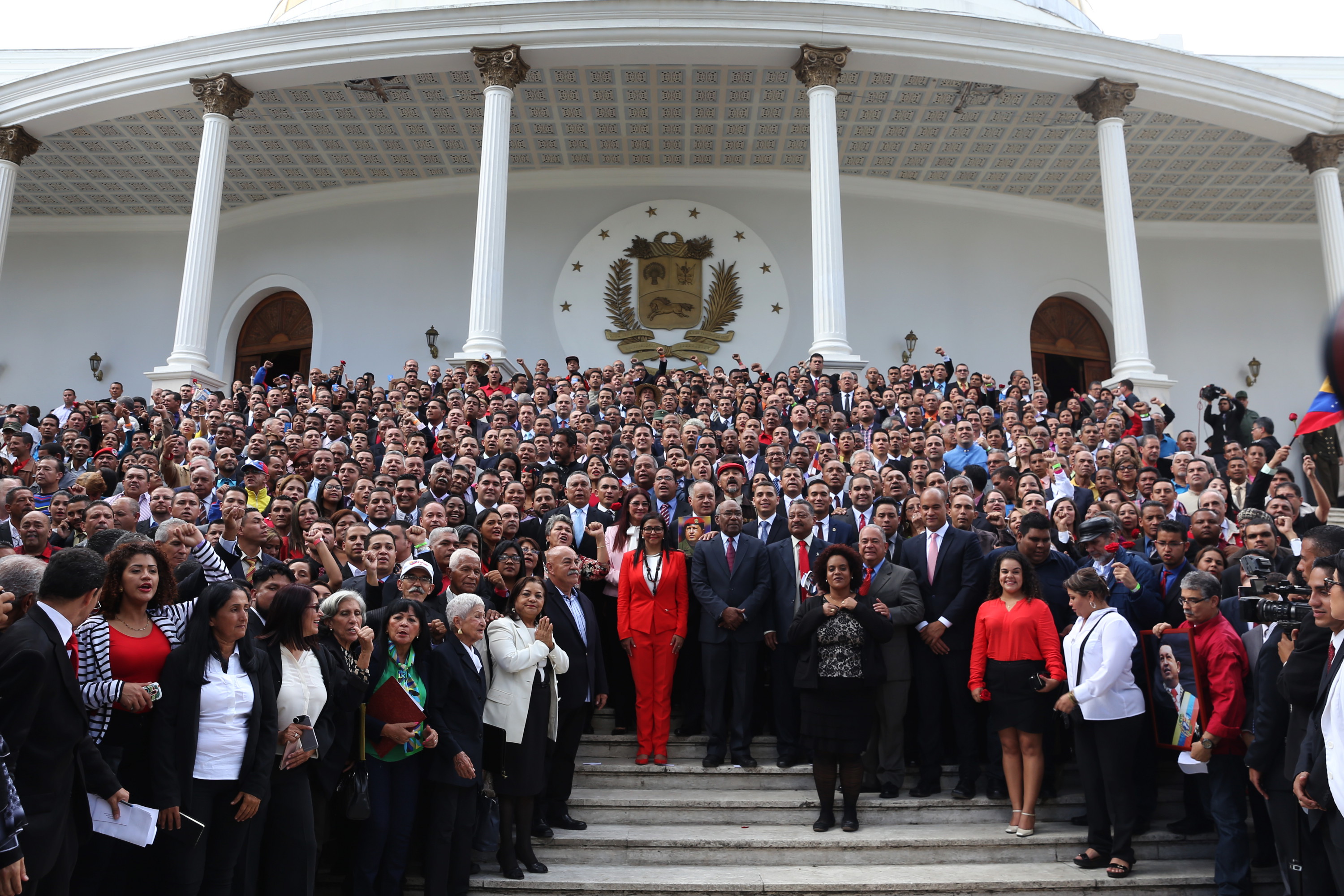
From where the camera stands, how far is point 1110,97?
46.2 ft

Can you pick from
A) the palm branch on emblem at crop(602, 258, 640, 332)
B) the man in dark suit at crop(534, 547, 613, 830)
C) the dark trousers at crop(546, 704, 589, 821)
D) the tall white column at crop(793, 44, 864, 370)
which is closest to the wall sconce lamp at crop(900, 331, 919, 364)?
the tall white column at crop(793, 44, 864, 370)

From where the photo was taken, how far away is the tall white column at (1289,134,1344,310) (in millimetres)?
15117

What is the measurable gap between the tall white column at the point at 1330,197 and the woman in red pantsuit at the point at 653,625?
13661 mm

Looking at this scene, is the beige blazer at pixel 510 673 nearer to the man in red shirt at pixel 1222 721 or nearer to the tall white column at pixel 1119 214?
the man in red shirt at pixel 1222 721

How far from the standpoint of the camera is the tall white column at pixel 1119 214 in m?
13.9

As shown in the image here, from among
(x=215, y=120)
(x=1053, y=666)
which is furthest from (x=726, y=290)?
(x=1053, y=666)

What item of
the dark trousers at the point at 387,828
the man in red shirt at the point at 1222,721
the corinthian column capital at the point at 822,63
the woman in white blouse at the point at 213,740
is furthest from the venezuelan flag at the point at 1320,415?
the corinthian column capital at the point at 822,63

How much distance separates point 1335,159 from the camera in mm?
15188

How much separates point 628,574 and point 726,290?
11.6 metres

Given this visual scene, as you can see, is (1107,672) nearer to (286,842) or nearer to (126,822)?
(286,842)

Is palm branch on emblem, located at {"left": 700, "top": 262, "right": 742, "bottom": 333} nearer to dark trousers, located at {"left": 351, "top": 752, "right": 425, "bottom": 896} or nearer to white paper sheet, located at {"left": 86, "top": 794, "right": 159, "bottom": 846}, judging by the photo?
dark trousers, located at {"left": 351, "top": 752, "right": 425, "bottom": 896}

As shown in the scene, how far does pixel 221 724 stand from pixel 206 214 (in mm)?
12171

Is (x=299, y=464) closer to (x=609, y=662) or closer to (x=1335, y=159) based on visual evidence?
(x=609, y=662)

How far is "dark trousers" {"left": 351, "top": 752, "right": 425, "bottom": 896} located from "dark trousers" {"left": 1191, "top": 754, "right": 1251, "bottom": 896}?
4.22m
